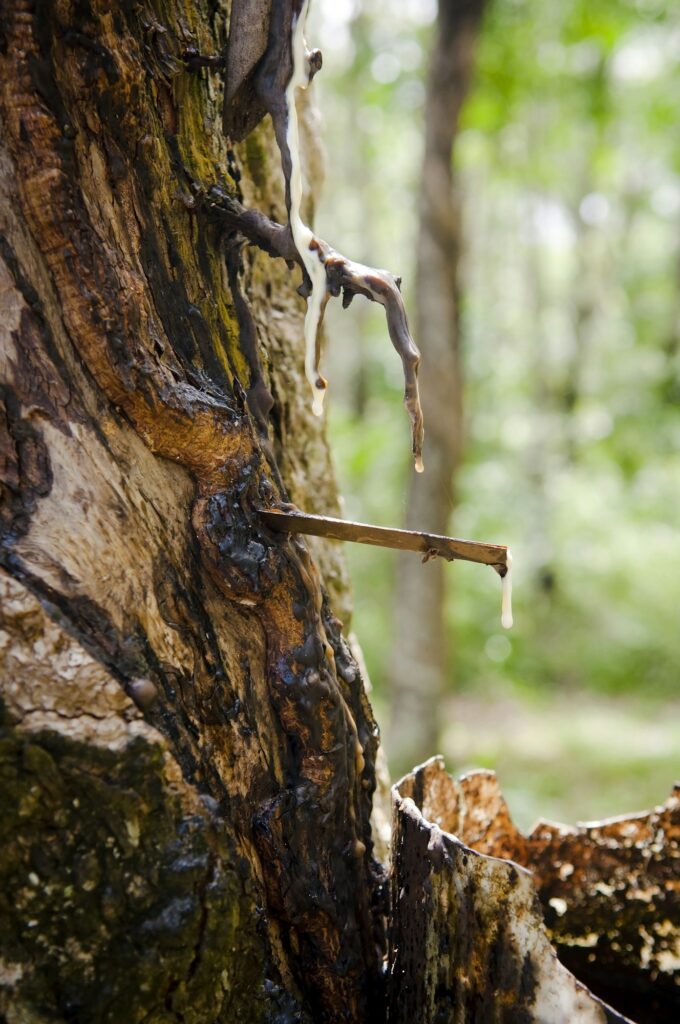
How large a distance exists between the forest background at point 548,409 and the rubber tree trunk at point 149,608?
1.53 metres

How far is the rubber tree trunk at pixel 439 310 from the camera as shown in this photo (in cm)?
486

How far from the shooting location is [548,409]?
10.3 metres

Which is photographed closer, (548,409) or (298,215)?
(298,215)

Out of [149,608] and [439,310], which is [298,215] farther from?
[439,310]

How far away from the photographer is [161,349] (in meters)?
1.46

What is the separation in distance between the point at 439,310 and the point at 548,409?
218 inches

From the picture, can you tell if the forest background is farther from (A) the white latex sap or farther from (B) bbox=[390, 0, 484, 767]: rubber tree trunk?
(A) the white latex sap

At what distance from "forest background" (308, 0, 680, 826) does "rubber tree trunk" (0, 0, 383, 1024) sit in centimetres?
153

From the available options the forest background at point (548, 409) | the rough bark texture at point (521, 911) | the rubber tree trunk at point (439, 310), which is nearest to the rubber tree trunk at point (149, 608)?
the rough bark texture at point (521, 911)

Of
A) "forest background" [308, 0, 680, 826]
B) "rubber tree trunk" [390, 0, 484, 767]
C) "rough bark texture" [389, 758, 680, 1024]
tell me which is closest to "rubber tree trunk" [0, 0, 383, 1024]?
"rough bark texture" [389, 758, 680, 1024]

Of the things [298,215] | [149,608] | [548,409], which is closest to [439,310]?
[298,215]

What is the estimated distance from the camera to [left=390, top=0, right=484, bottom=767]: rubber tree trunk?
4859 millimetres

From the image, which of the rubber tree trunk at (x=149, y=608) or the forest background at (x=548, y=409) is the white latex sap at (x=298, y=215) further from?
the forest background at (x=548, y=409)

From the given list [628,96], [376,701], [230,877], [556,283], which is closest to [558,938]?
[230,877]
